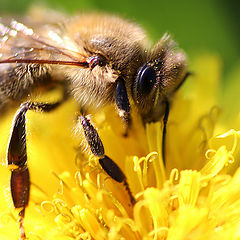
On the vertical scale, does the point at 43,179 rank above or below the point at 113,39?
below

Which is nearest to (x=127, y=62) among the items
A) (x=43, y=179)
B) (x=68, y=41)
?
(x=68, y=41)

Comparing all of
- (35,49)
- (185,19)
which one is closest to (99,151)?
(35,49)

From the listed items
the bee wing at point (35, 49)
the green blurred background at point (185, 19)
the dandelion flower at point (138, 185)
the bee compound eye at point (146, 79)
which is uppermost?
the green blurred background at point (185, 19)

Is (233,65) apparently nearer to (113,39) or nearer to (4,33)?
(113,39)

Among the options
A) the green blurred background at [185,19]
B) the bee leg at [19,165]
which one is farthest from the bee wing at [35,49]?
the green blurred background at [185,19]

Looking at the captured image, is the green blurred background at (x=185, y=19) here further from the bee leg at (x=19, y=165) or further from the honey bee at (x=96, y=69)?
the bee leg at (x=19, y=165)
